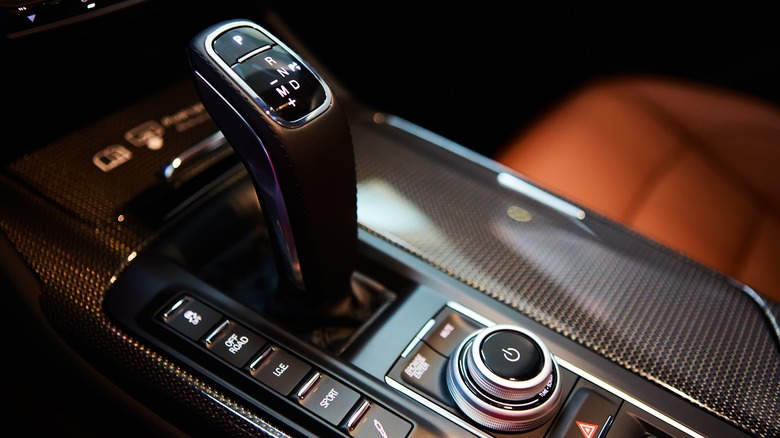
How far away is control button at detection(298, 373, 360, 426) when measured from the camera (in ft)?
1.69

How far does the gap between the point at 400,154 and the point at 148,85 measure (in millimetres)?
296

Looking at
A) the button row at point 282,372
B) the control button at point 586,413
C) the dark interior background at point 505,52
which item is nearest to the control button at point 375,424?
the button row at point 282,372

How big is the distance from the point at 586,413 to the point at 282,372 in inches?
9.5

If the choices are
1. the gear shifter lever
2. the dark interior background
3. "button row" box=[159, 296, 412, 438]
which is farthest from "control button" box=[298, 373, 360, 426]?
the dark interior background

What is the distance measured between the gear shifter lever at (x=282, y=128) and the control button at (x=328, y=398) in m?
0.10

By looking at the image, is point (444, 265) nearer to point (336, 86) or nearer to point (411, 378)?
point (411, 378)

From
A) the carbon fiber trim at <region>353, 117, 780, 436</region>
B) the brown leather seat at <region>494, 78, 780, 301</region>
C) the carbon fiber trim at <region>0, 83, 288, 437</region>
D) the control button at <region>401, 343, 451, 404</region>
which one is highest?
the brown leather seat at <region>494, 78, 780, 301</region>

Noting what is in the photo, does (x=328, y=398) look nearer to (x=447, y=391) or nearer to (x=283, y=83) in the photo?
(x=447, y=391)

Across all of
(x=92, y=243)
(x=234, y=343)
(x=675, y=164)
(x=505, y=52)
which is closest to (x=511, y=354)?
(x=234, y=343)

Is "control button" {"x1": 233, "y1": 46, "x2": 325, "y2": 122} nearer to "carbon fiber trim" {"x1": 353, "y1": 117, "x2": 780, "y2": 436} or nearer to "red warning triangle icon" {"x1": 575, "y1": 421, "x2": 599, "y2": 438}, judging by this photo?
"carbon fiber trim" {"x1": 353, "y1": 117, "x2": 780, "y2": 436}

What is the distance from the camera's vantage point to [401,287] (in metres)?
0.65

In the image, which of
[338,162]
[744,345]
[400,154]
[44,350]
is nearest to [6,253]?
[44,350]

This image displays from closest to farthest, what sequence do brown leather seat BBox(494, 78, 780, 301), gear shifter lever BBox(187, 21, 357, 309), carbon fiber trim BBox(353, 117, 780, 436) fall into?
gear shifter lever BBox(187, 21, 357, 309)
carbon fiber trim BBox(353, 117, 780, 436)
brown leather seat BBox(494, 78, 780, 301)

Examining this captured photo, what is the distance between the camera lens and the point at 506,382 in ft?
1.65
